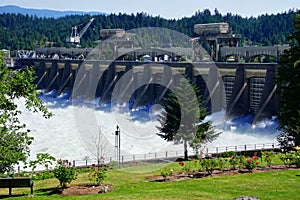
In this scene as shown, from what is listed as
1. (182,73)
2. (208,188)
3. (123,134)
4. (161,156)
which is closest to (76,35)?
(182,73)

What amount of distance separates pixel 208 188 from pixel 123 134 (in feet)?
99.7

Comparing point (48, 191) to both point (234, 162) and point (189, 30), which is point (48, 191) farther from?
point (189, 30)

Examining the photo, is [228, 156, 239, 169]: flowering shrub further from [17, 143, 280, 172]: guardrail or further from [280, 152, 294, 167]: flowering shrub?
[17, 143, 280, 172]: guardrail

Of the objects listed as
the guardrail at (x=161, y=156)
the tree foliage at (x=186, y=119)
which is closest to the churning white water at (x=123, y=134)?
the guardrail at (x=161, y=156)

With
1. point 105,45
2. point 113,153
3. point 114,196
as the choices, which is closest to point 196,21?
point 105,45

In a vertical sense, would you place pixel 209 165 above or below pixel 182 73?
below

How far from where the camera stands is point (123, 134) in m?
45.2

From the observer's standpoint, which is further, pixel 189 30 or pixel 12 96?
pixel 189 30

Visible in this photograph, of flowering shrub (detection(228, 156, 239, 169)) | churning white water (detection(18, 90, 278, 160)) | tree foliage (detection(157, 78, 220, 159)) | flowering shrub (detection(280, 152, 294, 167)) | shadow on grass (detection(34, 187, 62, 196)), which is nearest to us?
shadow on grass (detection(34, 187, 62, 196))

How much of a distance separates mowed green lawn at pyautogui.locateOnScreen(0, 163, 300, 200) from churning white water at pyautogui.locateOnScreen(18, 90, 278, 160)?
16564mm

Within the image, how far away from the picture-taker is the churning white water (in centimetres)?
3875

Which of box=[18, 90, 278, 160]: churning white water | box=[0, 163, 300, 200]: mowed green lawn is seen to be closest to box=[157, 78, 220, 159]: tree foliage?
box=[18, 90, 278, 160]: churning white water

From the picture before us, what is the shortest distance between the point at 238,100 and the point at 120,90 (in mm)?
23341

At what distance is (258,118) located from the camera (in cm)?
4441
